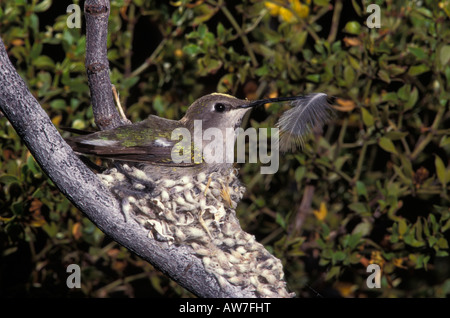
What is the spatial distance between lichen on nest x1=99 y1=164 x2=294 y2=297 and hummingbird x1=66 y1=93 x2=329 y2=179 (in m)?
0.07

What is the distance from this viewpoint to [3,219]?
2951mm

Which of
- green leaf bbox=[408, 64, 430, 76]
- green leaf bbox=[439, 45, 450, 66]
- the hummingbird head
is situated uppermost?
green leaf bbox=[439, 45, 450, 66]

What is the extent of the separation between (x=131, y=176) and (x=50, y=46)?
6.19 feet

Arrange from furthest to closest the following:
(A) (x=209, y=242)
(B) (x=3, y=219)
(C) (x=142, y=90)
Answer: (C) (x=142, y=90)
(B) (x=3, y=219)
(A) (x=209, y=242)

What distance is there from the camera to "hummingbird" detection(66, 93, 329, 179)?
259 centimetres

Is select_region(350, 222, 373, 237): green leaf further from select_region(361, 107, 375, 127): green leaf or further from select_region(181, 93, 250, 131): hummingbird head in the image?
select_region(181, 93, 250, 131): hummingbird head

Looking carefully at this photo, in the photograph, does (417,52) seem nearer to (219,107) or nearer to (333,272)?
(219,107)

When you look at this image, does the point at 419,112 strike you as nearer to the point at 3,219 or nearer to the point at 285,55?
the point at 285,55

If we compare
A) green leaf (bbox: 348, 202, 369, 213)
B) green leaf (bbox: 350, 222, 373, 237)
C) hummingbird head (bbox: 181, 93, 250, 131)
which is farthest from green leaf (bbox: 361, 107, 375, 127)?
hummingbird head (bbox: 181, 93, 250, 131)

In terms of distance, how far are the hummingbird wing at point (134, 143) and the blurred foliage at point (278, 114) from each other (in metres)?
0.62

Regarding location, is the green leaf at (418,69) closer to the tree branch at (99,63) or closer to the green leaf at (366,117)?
the green leaf at (366,117)

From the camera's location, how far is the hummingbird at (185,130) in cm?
259

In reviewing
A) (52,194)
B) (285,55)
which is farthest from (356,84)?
(52,194)

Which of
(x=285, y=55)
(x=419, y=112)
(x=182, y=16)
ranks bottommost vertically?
(x=419, y=112)
